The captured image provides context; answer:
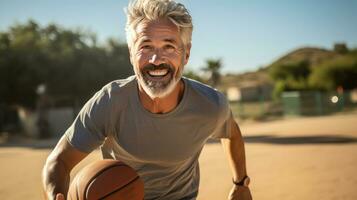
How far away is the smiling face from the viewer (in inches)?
113

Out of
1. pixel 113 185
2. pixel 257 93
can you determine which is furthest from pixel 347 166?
pixel 257 93

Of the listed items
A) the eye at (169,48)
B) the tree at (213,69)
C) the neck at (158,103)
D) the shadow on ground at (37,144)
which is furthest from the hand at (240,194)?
the tree at (213,69)

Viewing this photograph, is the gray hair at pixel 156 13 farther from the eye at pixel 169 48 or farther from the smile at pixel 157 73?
the smile at pixel 157 73

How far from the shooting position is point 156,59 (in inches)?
112

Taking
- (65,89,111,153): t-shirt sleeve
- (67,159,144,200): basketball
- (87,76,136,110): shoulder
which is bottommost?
(67,159,144,200): basketball

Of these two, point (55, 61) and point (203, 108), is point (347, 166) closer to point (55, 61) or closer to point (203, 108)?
point (203, 108)

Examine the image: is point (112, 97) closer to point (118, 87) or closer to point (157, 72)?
point (118, 87)

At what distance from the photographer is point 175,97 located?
308 cm

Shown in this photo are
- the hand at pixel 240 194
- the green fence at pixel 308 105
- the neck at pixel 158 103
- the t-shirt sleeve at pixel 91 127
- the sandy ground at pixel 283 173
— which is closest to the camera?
the t-shirt sleeve at pixel 91 127

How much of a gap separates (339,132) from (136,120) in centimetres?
1492

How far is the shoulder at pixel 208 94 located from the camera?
10.4 feet

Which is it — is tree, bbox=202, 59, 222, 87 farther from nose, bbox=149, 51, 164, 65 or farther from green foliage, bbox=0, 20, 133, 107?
nose, bbox=149, 51, 164, 65

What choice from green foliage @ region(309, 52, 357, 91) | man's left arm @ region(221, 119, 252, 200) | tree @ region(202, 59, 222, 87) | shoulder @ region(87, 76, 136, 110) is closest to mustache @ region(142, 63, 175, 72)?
shoulder @ region(87, 76, 136, 110)

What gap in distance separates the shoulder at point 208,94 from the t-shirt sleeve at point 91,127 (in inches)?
27.6
